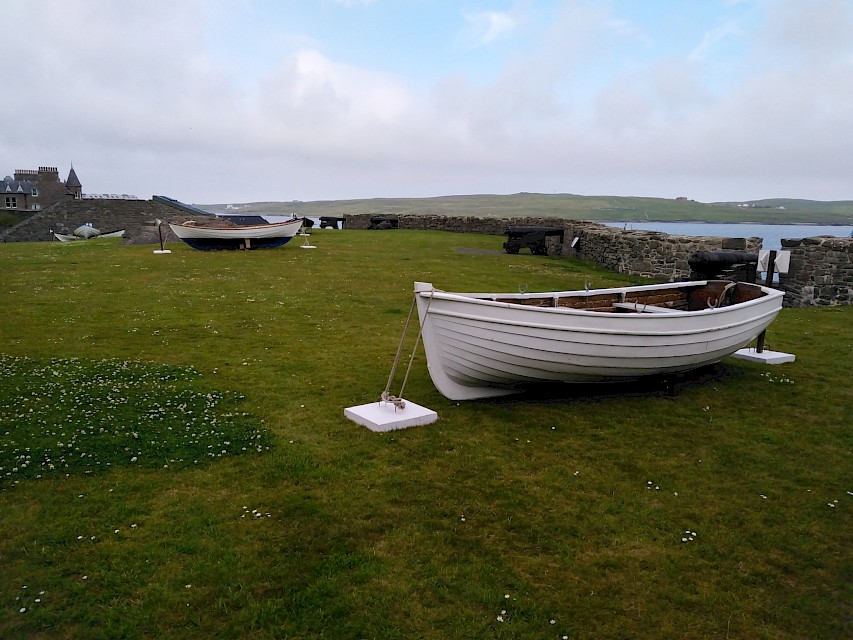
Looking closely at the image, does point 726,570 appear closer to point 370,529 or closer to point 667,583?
point 667,583

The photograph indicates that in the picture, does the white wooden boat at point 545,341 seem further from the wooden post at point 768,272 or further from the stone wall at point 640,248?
the stone wall at point 640,248

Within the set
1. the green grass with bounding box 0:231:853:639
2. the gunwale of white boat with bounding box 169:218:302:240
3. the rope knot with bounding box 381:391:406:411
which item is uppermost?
the gunwale of white boat with bounding box 169:218:302:240

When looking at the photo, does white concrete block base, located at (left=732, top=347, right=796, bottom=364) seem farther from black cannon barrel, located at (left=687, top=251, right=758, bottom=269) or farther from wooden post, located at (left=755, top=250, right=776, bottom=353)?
black cannon barrel, located at (left=687, top=251, right=758, bottom=269)

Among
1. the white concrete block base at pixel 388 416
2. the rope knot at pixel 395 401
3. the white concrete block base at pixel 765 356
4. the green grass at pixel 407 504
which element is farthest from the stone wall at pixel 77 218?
the white concrete block base at pixel 765 356

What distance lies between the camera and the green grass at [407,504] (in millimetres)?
4469

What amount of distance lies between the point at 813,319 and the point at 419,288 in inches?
529

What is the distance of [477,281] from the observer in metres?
20.3

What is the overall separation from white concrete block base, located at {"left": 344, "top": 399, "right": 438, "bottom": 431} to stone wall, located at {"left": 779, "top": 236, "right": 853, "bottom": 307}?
15.6 metres

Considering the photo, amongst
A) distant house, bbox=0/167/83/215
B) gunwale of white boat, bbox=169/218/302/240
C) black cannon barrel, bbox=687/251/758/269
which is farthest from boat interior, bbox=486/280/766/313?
distant house, bbox=0/167/83/215

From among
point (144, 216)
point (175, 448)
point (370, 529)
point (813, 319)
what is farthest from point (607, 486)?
point (144, 216)

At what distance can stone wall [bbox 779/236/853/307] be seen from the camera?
18250 millimetres

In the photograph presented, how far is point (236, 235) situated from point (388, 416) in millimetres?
23577

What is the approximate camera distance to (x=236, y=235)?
95.8 ft

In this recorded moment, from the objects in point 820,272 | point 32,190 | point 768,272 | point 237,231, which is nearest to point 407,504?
point 768,272
